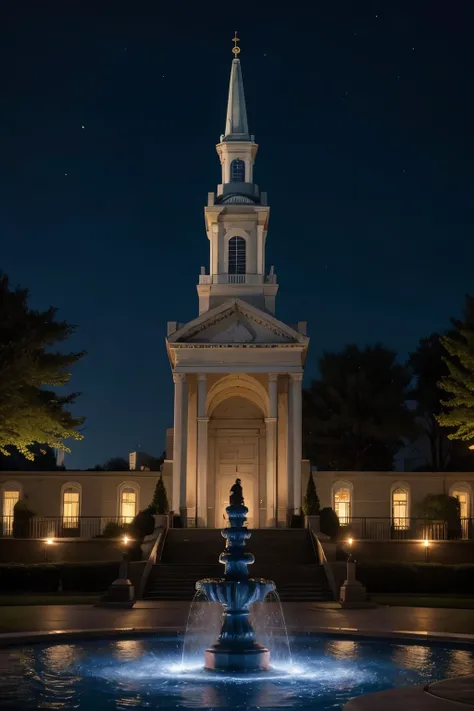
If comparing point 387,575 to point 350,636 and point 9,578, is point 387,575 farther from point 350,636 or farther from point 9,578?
point 350,636

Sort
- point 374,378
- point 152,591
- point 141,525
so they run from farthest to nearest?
1. point 374,378
2. point 141,525
3. point 152,591

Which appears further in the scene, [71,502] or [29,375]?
[71,502]

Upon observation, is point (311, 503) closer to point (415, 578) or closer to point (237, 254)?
point (415, 578)

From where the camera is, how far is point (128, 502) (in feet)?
190

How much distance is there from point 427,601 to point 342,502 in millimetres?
22043

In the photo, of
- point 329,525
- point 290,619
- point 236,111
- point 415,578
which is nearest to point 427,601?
point 415,578

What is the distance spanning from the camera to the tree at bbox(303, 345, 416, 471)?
3024 inches

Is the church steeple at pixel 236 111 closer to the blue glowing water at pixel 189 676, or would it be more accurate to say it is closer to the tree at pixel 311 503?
the tree at pixel 311 503

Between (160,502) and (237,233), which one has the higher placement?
(237,233)

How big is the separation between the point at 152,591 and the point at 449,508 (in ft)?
67.8

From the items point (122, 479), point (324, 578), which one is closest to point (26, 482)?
point (122, 479)

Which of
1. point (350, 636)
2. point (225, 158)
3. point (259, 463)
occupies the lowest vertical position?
point (350, 636)

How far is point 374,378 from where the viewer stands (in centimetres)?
7950

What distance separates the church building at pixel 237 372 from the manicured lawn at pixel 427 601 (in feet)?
42.1
